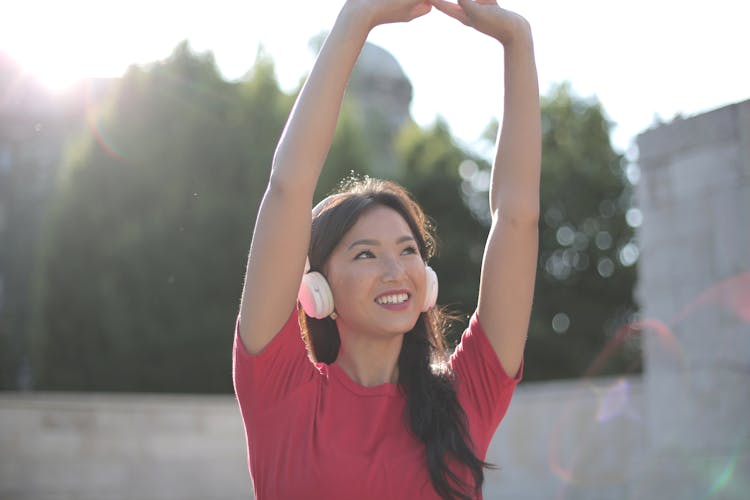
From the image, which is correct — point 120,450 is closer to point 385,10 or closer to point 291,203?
point 291,203

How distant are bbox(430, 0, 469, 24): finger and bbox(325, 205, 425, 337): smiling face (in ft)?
1.94

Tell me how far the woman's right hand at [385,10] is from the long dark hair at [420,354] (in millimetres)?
509

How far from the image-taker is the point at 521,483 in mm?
9750

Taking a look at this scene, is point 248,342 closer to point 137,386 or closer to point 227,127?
point 137,386

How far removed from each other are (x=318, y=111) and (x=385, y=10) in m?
0.33

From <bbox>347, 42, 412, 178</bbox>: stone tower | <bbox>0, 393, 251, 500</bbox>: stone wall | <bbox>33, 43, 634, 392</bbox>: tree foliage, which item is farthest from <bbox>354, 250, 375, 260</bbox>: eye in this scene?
<bbox>347, 42, 412, 178</bbox>: stone tower

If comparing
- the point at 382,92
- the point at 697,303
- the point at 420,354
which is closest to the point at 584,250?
the point at 382,92

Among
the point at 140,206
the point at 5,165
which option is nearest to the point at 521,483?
the point at 140,206

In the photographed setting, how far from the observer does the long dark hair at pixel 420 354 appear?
2.23 meters

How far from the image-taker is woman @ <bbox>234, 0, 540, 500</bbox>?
85.9 inches

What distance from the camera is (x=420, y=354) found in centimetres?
260

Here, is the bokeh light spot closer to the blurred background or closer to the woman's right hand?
the blurred background

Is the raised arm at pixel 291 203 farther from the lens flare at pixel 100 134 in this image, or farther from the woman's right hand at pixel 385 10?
the lens flare at pixel 100 134

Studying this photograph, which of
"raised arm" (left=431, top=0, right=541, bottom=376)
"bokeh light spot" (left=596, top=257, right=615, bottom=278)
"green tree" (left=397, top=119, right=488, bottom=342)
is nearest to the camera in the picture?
"raised arm" (left=431, top=0, right=541, bottom=376)
